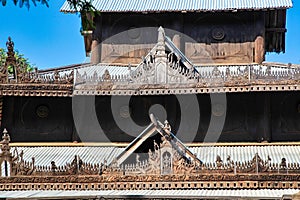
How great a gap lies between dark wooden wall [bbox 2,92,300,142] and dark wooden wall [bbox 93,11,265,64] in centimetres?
344

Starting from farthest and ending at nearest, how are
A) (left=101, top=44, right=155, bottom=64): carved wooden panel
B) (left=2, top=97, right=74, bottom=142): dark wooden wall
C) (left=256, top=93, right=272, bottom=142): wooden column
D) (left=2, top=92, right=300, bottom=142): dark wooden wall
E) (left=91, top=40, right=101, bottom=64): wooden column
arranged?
(left=91, top=40, right=101, bottom=64): wooden column
(left=101, top=44, right=155, bottom=64): carved wooden panel
(left=2, top=97, right=74, bottom=142): dark wooden wall
(left=2, top=92, right=300, bottom=142): dark wooden wall
(left=256, top=93, right=272, bottom=142): wooden column

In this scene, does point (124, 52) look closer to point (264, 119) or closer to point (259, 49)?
point (259, 49)

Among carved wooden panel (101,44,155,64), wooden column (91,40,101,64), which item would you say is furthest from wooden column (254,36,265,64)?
wooden column (91,40,101,64)

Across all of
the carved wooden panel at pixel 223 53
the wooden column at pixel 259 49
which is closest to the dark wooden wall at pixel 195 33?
the carved wooden panel at pixel 223 53

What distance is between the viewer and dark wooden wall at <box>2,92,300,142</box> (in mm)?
21062

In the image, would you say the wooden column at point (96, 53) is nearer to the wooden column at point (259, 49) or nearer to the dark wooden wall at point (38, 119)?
the dark wooden wall at point (38, 119)

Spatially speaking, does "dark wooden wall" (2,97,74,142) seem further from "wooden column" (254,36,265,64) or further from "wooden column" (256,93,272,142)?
"wooden column" (254,36,265,64)

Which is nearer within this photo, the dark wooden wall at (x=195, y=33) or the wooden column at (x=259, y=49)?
the wooden column at (x=259, y=49)

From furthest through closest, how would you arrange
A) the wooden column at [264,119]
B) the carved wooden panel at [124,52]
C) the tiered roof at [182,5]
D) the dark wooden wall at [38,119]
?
the carved wooden panel at [124,52]
the tiered roof at [182,5]
the dark wooden wall at [38,119]
the wooden column at [264,119]

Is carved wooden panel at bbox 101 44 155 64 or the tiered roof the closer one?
the tiered roof

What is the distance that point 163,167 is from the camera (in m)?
17.9

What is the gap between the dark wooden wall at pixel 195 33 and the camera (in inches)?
961

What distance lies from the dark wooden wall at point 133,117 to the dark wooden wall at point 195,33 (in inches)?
135

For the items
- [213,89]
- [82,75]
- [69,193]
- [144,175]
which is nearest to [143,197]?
[144,175]
